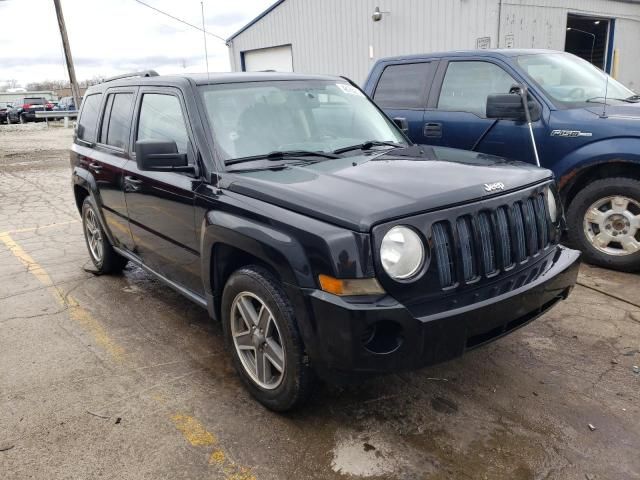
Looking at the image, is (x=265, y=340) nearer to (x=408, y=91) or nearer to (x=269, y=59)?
(x=408, y=91)

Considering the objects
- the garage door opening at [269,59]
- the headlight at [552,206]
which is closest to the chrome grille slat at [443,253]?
the headlight at [552,206]

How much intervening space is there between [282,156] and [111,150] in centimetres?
191

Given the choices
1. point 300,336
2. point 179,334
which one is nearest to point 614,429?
point 300,336

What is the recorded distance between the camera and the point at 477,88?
215 inches

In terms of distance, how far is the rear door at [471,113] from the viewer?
5113 mm

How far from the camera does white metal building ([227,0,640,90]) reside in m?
12.4

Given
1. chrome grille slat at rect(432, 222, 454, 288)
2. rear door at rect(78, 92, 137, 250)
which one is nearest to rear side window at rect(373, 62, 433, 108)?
rear door at rect(78, 92, 137, 250)

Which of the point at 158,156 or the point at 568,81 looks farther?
the point at 568,81

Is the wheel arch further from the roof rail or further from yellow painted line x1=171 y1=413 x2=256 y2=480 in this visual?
the roof rail

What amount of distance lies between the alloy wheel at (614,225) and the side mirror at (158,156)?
364 centimetres

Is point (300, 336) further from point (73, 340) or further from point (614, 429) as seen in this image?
point (73, 340)

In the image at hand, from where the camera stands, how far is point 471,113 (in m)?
5.41

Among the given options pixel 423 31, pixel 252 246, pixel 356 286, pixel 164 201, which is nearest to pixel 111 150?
pixel 164 201

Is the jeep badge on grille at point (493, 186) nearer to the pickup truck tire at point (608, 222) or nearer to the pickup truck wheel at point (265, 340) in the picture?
the pickup truck wheel at point (265, 340)
